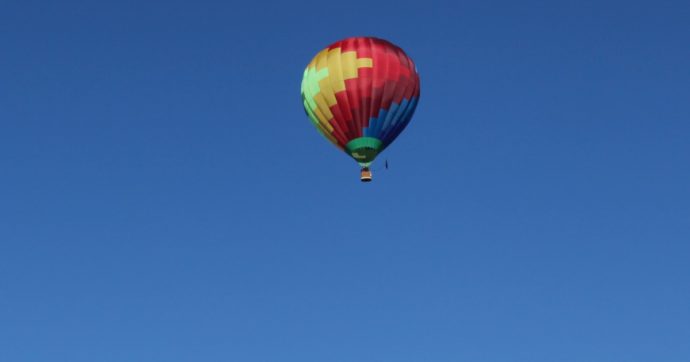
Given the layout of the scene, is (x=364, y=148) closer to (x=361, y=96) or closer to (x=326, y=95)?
(x=361, y=96)

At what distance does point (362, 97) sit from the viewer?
368ft

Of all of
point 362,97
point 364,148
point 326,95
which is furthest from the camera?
point 326,95

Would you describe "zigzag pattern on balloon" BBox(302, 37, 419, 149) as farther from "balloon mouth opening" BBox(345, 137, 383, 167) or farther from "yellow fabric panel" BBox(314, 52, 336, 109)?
"balloon mouth opening" BBox(345, 137, 383, 167)

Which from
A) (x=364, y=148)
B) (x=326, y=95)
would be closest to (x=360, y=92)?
(x=326, y=95)

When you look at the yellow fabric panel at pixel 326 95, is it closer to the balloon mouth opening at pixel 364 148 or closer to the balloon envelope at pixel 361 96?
the balloon envelope at pixel 361 96

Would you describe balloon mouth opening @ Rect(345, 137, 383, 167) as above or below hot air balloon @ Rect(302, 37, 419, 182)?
below

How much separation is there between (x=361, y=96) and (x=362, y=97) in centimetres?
9

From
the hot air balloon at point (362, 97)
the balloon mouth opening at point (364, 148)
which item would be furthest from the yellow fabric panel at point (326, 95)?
the balloon mouth opening at point (364, 148)

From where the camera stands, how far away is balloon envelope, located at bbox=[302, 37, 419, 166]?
112 m

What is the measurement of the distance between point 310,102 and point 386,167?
6.33 meters

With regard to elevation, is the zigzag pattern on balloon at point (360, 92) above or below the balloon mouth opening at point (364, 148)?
above

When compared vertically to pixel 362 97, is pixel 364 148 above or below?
below

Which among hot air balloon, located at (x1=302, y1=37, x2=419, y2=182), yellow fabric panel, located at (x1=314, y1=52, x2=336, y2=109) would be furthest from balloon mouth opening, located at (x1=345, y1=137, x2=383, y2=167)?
yellow fabric panel, located at (x1=314, y1=52, x2=336, y2=109)

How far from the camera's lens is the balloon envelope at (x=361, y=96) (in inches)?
4422
